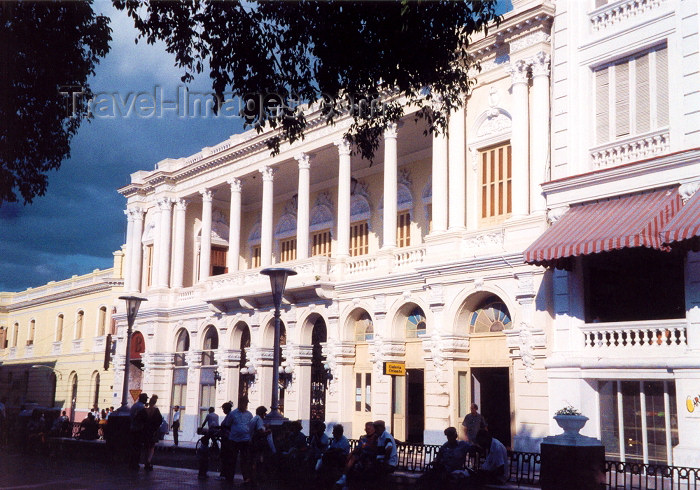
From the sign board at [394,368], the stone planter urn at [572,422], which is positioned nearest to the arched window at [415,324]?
the sign board at [394,368]

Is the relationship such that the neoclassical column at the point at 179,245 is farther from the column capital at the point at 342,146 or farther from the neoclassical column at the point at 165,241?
the column capital at the point at 342,146

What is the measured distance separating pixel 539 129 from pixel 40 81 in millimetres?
12760

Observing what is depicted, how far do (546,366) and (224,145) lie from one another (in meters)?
20.3

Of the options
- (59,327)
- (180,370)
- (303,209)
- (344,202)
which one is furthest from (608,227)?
(59,327)

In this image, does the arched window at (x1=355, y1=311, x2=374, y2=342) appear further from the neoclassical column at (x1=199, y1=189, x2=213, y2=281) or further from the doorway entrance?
the neoclassical column at (x1=199, y1=189, x2=213, y2=281)

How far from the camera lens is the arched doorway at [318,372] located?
2869 centimetres

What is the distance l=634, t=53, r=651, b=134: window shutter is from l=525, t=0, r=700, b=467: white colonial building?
2 cm

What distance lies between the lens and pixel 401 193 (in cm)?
2911

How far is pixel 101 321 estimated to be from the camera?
45.3 m

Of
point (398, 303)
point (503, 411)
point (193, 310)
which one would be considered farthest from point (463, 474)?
point (193, 310)

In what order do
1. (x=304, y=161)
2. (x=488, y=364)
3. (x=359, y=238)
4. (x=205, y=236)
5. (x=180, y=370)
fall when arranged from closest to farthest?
1. (x=488, y=364)
2. (x=304, y=161)
3. (x=359, y=238)
4. (x=205, y=236)
5. (x=180, y=370)

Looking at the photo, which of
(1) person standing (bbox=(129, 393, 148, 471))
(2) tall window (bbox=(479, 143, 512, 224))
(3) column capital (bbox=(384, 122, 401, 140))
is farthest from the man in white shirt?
(3) column capital (bbox=(384, 122, 401, 140))

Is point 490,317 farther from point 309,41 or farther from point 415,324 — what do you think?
point 309,41

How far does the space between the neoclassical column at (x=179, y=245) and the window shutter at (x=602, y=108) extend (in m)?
22.6
